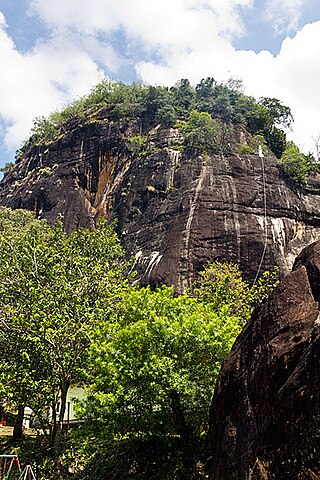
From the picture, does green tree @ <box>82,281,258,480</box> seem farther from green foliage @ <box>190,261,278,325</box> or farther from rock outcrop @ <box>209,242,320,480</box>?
green foliage @ <box>190,261,278,325</box>

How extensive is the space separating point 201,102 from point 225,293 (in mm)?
30425

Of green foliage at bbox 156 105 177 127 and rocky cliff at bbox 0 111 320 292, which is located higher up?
green foliage at bbox 156 105 177 127

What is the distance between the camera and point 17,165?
5556 centimetres

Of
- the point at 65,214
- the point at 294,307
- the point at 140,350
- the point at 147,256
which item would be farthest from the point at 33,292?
the point at 65,214

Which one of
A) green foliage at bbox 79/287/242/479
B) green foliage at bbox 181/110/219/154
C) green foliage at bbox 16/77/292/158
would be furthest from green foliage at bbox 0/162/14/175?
green foliage at bbox 79/287/242/479

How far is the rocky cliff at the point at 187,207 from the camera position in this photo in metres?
27.3

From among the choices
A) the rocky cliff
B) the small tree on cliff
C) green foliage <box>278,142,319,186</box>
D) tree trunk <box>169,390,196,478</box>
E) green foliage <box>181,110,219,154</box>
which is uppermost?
green foliage <box>181,110,219,154</box>

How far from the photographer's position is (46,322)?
38.7 ft

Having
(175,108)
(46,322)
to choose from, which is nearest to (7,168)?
(175,108)

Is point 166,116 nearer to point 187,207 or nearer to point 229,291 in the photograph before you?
point 187,207

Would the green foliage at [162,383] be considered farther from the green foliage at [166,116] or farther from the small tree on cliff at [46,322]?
the green foliage at [166,116]

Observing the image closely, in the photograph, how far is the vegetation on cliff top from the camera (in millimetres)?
9523

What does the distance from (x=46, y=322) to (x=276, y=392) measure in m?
8.13

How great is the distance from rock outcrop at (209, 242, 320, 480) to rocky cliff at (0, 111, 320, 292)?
1931cm
